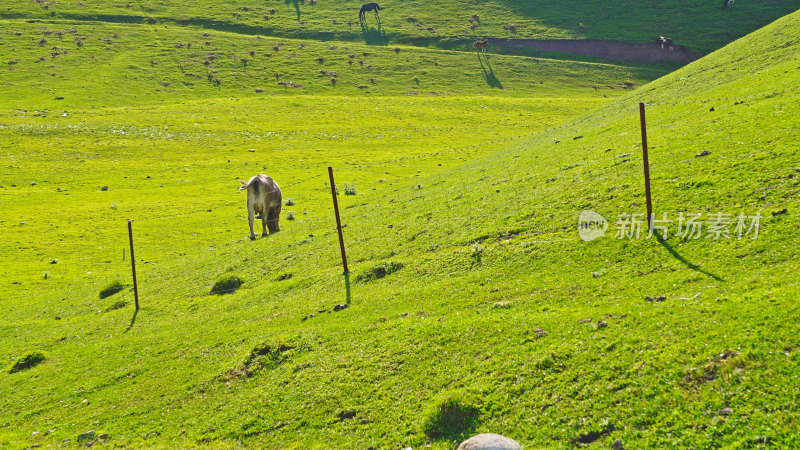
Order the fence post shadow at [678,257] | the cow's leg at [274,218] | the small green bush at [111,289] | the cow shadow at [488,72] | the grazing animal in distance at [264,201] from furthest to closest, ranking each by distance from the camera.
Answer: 1. the cow shadow at [488,72]
2. the cow's leg at [274,218]
3. the grazing animal in distance at [264,201]
4. the small green bush at [111,289]
5. the fence post shadow at [678,257]

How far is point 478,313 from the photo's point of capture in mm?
16578

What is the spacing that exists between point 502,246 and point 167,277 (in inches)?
935

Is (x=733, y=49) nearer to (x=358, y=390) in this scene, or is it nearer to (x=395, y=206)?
(x=395, y=206)

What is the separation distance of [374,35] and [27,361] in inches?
5158

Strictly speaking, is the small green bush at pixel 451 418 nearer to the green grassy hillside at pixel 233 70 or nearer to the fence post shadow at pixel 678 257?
the fence post shadow at pixel 678 257

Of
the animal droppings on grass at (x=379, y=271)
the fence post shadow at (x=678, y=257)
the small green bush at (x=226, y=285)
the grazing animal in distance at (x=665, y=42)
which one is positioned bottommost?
the small green bush at (x=226, y=285)

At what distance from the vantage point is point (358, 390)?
47.2 feet

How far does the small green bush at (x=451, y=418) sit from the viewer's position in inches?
456

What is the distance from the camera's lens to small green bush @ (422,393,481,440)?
1159 cm

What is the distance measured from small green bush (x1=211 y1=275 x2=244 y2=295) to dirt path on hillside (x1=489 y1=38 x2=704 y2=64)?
121584mm

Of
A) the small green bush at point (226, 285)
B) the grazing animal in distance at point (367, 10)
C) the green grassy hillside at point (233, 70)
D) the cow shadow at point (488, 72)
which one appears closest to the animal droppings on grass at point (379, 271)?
the small green bush at point (226, 285)

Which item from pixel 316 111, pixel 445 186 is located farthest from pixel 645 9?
pixel 445 186

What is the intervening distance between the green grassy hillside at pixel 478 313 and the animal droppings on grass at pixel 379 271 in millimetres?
100

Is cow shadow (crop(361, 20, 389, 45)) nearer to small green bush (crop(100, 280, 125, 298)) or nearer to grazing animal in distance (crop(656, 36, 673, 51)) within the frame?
grazing animal in distance (crop(656, 36, 673, 51))
